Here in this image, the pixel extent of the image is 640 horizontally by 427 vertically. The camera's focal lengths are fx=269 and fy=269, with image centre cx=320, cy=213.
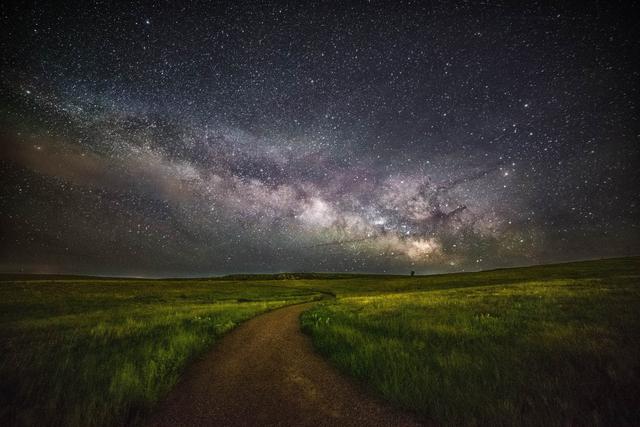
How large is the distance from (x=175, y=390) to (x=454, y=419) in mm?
5291

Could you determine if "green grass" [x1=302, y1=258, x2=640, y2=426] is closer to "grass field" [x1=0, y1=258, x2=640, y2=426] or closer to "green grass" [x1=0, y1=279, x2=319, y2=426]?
"grass field" [x1=0, y1=258, x2=640, y2=426]

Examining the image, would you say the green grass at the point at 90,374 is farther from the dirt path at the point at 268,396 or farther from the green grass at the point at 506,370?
the green grass at the point at 506,370

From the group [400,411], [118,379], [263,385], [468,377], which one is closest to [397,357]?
[468,377]

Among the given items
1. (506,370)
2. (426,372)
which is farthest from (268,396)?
(506,370)

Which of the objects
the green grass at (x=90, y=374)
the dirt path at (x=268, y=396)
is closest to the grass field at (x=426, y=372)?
the green grass at (x=90, y=374)

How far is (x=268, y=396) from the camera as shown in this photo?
17.3 ft

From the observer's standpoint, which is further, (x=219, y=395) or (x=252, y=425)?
(x=219, y=395)

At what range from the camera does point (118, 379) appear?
5.45 m

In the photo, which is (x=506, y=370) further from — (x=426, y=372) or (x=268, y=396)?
(x=268, y=396)

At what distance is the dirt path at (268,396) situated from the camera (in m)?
4.45

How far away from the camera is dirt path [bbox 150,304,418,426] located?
445 cm

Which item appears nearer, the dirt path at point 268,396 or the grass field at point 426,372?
the grass field at point 426,372

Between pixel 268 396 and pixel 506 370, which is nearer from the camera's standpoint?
pixel 268 396

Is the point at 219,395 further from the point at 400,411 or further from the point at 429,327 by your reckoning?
the point at 429,327
